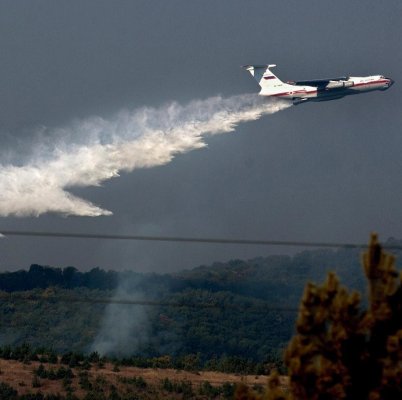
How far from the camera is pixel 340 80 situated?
116m

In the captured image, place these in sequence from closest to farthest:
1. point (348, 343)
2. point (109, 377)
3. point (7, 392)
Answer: point (348, 343), point (7, 392), point (109, 377)

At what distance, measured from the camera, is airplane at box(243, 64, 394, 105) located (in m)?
115

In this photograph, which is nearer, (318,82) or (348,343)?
(348,343)

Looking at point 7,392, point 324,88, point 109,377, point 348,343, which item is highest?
point 324,88

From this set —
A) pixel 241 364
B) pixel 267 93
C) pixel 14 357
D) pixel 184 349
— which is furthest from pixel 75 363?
pixel 184 349

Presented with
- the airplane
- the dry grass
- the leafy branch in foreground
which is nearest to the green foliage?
the dry grass

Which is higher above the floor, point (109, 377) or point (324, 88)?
point (324, 88)

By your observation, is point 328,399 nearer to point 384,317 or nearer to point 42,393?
point 384,317

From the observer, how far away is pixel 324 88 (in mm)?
115875

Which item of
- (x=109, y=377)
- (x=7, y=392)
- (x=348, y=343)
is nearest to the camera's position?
(x=348, y=343)

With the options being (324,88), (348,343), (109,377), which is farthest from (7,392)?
(348,343)

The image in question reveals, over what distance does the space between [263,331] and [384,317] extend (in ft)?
524

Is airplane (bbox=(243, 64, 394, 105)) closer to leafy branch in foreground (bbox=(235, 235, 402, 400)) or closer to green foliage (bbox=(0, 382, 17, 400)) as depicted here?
green foliage (bbox=(0, 382, 17, 400))

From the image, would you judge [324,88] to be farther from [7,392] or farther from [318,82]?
[7,392]
